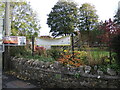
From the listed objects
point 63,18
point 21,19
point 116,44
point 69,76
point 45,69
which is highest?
point 63,18

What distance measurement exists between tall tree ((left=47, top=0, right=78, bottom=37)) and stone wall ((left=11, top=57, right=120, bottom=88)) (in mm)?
16020

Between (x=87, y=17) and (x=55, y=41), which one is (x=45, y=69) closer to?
(x=55, y=41)

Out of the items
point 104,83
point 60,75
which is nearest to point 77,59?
point 60,75

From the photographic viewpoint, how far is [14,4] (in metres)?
8.52

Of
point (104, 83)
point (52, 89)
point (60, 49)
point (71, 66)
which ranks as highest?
point (60, 49)

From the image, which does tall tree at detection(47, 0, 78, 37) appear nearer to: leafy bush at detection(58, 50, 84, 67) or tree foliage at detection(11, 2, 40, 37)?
tree foliage at detection(11, 2, 40, 37)

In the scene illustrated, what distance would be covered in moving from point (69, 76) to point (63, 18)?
59.4 ft

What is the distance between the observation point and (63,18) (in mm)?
20531

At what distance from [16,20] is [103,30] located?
7.45 metres

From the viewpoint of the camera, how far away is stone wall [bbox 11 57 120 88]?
3002 mm

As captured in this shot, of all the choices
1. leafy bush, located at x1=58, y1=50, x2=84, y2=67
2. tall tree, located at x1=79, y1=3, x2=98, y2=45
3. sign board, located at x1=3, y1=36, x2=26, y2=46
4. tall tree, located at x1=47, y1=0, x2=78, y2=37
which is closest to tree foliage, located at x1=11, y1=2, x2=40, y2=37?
sign board, located at x1=3, y1=36, x2=26, y2=46

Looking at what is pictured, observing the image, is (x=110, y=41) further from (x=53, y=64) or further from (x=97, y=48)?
(x=53, y=64)

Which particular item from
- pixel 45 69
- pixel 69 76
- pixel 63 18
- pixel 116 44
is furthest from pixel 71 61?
pixel 63 18

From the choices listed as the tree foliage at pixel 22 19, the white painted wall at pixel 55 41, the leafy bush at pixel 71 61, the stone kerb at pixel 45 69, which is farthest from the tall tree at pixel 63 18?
the leafy bush at pixel 71 61
